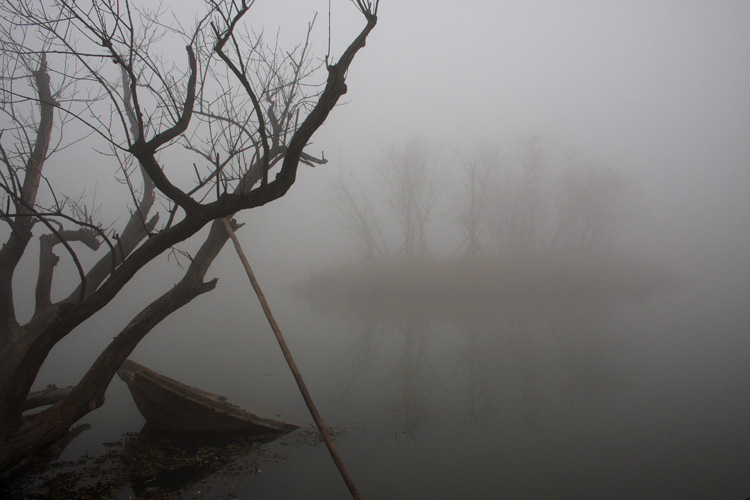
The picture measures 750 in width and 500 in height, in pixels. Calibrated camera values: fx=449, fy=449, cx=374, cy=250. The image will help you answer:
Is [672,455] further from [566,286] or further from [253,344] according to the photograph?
[566,286]

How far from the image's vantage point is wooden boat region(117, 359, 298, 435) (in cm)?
429

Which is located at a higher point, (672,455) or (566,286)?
(566,286)

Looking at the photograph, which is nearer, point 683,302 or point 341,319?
point 341,319

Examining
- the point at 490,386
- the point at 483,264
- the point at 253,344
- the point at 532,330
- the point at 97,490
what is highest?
the point at 483,264

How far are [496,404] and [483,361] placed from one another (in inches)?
81.9

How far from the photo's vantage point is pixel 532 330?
10.4m

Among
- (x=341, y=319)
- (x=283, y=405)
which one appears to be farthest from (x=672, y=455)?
(x=341, y=319)

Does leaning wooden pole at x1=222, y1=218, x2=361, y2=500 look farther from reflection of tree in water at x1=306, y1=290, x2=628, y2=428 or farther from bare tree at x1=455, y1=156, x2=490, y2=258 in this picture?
bare tree at x1=455, y1=156, x2=490, y2=258

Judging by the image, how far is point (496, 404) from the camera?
5.87 m

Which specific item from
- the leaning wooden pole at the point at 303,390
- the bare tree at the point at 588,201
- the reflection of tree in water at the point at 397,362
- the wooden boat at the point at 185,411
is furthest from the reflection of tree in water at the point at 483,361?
the bare tree at the point at 588,201

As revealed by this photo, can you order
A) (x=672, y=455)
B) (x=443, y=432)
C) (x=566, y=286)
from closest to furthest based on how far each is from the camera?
(x=672, y=455) < (x=443, y=432) < (x=566, y=286)

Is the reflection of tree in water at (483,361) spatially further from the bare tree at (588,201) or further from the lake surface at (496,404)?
the bare tree at (588,201)

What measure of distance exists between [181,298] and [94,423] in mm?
2521

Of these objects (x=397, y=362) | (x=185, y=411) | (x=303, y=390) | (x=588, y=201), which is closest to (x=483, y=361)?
(x=397, y=362)
